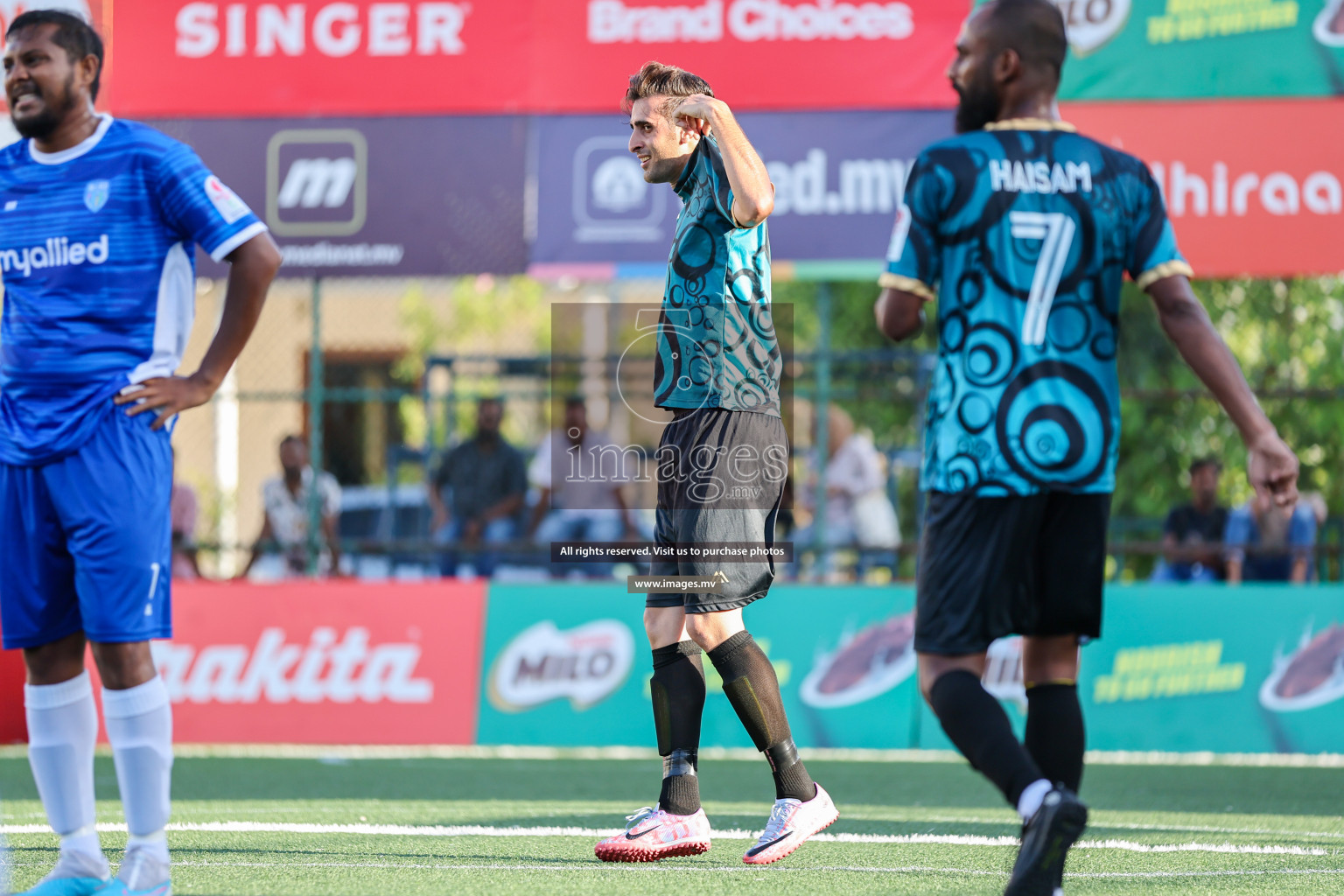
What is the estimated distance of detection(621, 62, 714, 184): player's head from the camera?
16.2 feet

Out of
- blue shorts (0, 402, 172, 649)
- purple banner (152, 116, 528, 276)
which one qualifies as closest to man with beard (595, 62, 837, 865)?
blue shorts (0, 402, 172, 649)

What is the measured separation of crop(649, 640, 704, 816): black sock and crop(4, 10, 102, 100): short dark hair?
2317 millimetres

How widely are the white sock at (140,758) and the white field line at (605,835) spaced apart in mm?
1683

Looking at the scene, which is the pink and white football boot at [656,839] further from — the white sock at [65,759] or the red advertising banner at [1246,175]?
the red advertising banner at [1246,175]

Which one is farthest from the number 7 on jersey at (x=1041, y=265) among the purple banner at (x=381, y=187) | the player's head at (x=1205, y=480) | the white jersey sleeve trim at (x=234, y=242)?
the player's head at (x=1205, y=480)

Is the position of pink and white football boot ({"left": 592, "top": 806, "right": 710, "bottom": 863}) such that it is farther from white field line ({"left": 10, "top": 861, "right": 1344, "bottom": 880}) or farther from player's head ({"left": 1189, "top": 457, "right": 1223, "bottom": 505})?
player's head ({"left": 1189, "top": 457, "right": 1223, "bottom": 505})

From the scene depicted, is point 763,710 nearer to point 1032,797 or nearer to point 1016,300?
point 1032,797

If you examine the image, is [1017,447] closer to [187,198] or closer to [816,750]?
[187,198]

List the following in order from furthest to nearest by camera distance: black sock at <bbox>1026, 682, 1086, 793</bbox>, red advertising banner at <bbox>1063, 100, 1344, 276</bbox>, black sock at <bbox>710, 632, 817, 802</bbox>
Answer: red advertising banner at <bbox>1063, 100, 1344, 276</bbox>
black sock at <bbox>710, 632, 817, 802</bbox>
black sock at <bbox>1026, 682, 1086, 793</bbox>

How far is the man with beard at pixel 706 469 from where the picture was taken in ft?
15.7

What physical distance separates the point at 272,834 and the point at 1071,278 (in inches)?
133

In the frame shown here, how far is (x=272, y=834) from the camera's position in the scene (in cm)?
550

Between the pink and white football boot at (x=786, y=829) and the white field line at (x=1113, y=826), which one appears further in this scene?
the white field line at (x=1113, y=826)

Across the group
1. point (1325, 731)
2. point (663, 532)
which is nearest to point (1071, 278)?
point (663, 532)
